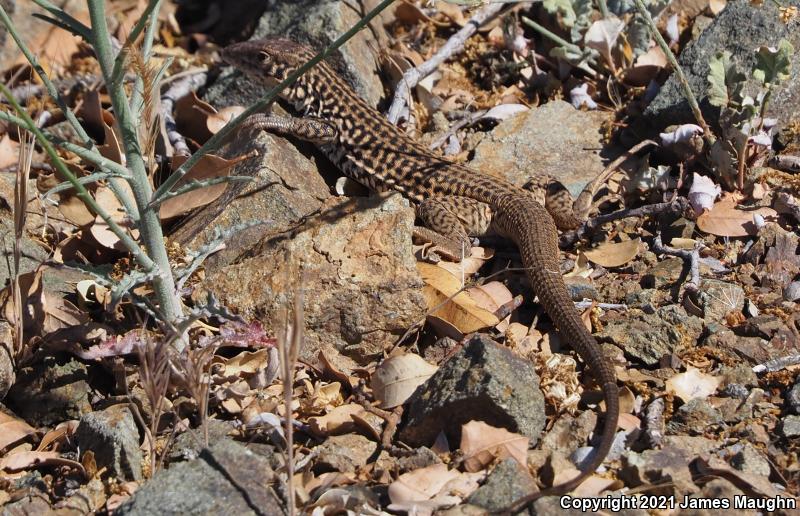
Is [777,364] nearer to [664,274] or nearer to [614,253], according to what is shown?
[664,274]

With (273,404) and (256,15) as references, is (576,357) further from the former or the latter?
(256,15)

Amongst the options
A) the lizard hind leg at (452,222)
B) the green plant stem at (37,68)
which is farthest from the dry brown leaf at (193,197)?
the green plant stem at (37,68)

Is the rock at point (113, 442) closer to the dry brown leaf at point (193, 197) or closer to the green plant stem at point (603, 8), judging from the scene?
the dry brown leaf at point (193, 197)

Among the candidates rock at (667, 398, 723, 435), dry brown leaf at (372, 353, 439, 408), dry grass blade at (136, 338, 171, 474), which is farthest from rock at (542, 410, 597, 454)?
dry grass blade at (136, 338, 171, 474)

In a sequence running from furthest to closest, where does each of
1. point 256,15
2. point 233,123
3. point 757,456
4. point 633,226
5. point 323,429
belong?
point 256,15
point 633,226
point 323,429
point 757,456
point 233,123

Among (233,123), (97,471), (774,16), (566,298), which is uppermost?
(774,16)

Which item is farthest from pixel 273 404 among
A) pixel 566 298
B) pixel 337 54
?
pixel 337 54

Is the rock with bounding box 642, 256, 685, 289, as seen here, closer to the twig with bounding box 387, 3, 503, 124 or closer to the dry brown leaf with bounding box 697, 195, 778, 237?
the dry brown leaf with bounding box 697, 195, 778, 237
